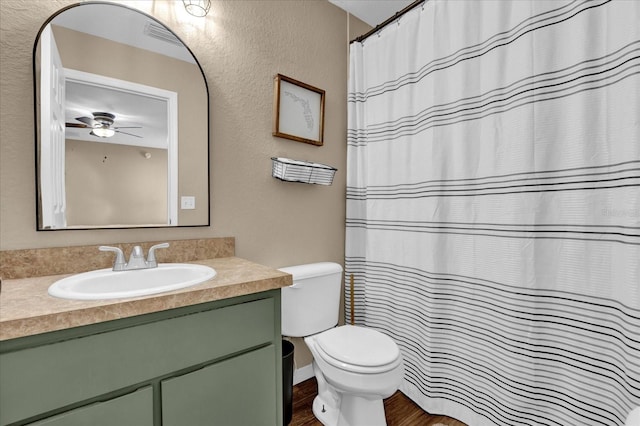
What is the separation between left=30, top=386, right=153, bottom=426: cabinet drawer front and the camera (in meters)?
0.75

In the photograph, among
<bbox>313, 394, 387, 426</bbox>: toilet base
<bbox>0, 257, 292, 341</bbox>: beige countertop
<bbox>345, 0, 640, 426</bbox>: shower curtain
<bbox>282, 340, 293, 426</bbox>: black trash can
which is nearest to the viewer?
<bbox>0, 257, 292, 341</bbox>: beige countertop

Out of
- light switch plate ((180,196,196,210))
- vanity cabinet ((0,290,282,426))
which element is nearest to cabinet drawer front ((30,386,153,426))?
vanity cabinet ((0,290,282,426))

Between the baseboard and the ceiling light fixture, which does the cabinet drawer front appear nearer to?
the baseboard

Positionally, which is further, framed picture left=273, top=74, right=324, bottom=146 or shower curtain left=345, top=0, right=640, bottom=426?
framed picture left=273, top=74, right=324, bottom=146

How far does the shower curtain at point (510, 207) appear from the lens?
1064 mm

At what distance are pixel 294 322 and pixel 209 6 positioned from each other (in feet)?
5.52

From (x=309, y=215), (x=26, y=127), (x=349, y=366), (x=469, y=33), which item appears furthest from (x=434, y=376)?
(x=26, y=127)

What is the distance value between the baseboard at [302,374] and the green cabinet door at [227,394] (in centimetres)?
80

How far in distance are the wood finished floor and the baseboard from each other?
0.07 m

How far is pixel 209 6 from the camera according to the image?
146 centimetres

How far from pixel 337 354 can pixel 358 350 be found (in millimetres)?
106

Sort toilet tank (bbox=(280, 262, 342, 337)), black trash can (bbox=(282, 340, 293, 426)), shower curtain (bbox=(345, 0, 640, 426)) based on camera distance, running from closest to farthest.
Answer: shower curtain (bbox=(345, 0, 640, 426)) < black trash can (bbox=(282, 340, 293, 426)) < toilet tank (bbox=(280, 262, 342, 337))

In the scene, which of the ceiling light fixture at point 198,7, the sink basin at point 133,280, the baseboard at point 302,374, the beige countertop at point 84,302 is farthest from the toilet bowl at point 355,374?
the ceiling light fixture at point 198,7

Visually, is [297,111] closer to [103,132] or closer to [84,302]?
[103,132]
